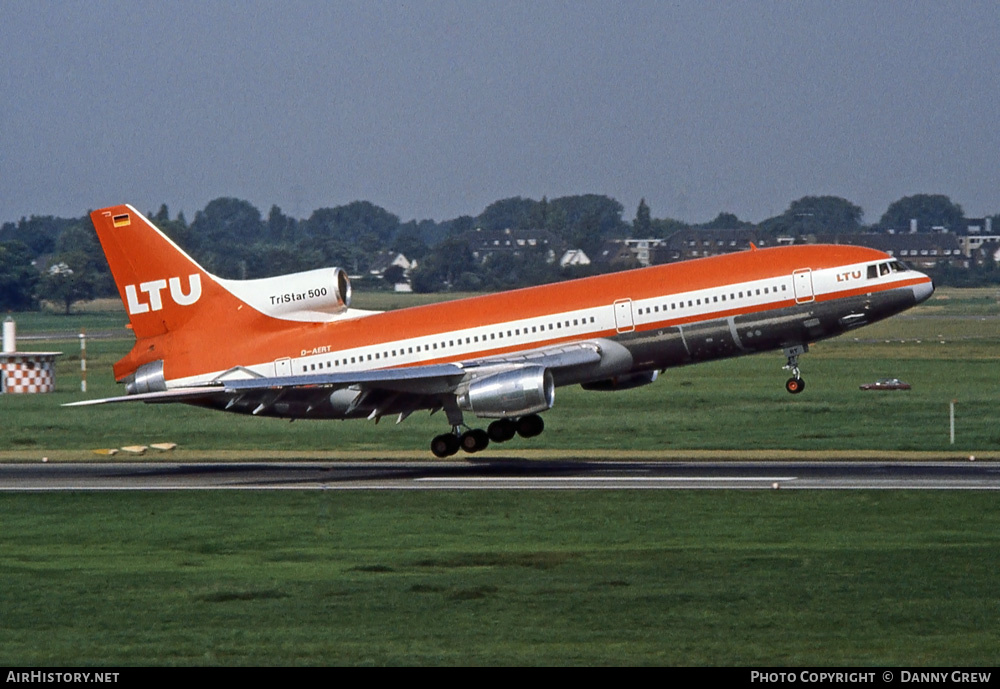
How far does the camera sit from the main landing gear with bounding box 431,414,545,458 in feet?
148

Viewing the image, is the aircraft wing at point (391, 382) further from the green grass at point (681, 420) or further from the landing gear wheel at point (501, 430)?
the green grass at point (681, 420)

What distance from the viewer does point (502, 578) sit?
26.5m

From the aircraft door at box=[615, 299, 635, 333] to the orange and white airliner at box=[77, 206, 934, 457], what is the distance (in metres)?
0.04

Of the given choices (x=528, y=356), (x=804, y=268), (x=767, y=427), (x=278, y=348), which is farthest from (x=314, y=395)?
(x=767, y=427)

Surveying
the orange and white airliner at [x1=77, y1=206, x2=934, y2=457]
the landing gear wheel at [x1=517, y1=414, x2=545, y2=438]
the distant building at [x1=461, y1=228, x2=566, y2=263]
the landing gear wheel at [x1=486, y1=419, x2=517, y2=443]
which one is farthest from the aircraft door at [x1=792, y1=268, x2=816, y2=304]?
the distant building at [x1=461, y1=228, x2=566, y2=263]

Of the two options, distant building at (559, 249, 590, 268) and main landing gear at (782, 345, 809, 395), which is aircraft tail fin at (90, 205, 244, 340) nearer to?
main landing gear at (782, 345, 809, 395)

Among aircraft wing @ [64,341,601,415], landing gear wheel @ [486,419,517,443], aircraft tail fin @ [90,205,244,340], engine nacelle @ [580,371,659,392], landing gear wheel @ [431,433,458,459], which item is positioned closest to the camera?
aircraft wing @ [64,341,601,415]

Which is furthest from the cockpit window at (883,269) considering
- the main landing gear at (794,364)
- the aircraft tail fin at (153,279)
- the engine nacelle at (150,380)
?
the engine nacelle at (150,380)

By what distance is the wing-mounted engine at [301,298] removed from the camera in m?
46.2

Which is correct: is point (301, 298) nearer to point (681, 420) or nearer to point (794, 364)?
point (794, 364)

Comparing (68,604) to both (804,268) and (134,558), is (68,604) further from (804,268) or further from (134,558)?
(804,268)

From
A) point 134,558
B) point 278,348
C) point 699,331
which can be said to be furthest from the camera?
point 278,348
